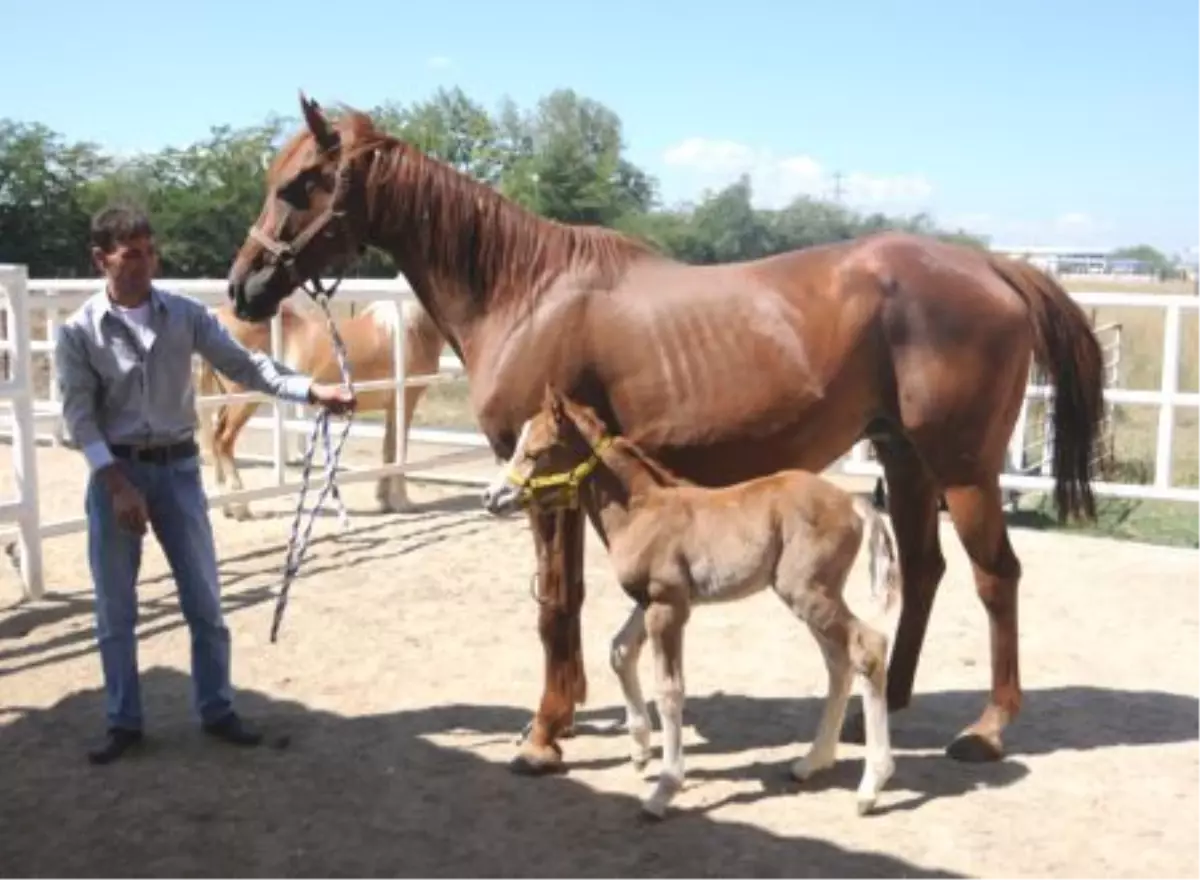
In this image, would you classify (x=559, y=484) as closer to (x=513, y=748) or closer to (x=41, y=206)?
(x=513, y=748)

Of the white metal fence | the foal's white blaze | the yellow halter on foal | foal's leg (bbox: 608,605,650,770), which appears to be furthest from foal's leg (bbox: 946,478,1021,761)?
the foal's white blaze

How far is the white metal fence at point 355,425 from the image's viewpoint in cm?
588

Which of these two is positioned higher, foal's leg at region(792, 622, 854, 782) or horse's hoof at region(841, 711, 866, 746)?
foal's leg at region(792, 622, 854, 782)

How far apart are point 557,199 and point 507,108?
14423 millimetres

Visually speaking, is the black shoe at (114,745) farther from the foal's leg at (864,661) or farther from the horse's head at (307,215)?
the foal's leg at (864,661)

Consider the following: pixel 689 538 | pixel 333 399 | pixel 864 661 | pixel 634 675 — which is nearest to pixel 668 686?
pixel 634 675

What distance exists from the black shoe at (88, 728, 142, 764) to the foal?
1.62 m

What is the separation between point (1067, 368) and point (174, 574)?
3.17 metres

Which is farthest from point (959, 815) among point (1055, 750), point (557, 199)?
point (557, 199)

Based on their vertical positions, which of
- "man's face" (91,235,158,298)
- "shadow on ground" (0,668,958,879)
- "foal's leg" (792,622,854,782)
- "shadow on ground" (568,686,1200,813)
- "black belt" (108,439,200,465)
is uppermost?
"man's face" (91,235,158,298)

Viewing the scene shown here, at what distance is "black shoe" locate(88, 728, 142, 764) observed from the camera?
385cm

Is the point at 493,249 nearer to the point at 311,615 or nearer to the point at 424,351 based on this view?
the point at 311,615

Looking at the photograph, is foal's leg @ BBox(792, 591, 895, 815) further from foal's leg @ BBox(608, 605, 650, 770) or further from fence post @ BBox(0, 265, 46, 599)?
fence post @ BBox(0, 265, 46, 599)

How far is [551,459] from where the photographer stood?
344 centimetres
